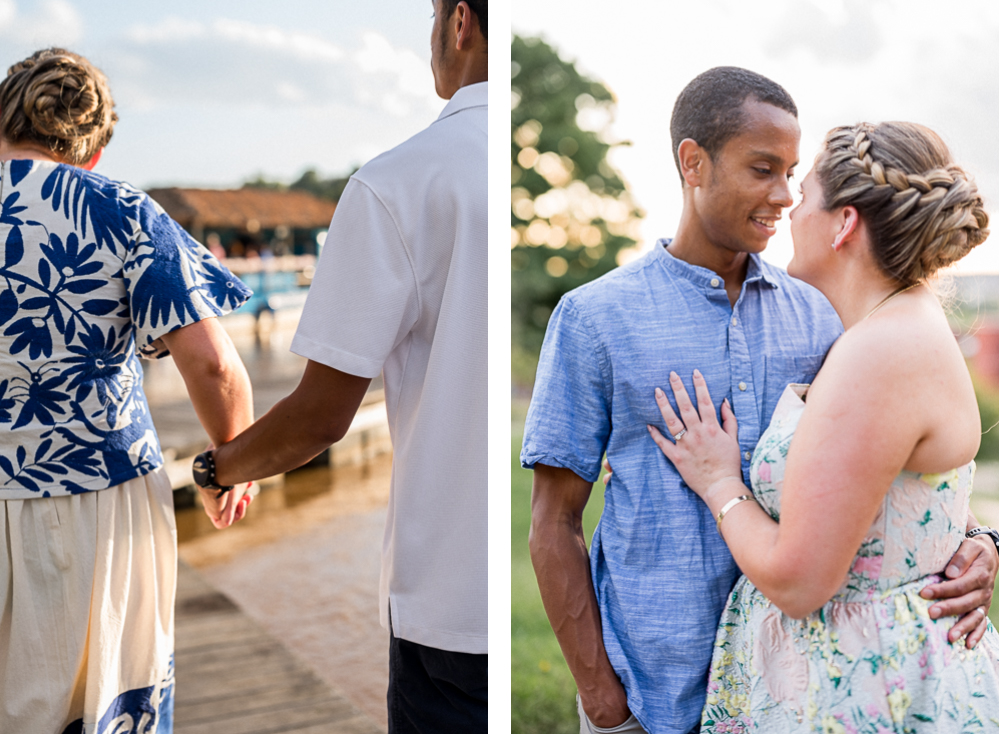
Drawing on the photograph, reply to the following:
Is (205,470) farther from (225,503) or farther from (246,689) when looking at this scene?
(246,689)

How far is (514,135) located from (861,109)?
8737 millimetres

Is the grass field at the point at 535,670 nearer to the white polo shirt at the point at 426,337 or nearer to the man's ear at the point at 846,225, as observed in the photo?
the white polo shirt at the point at 426,337

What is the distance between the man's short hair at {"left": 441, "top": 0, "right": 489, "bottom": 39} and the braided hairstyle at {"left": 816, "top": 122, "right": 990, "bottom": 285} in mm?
623

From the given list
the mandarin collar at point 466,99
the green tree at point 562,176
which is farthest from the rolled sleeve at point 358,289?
the green tree at point 562,176

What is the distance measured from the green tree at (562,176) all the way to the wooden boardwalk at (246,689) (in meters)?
10.2

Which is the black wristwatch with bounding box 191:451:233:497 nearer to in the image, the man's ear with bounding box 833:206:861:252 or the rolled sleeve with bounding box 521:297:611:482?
the rolled sleeve with bounding box 521:297:611:482

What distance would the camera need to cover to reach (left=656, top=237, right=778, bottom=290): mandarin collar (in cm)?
146

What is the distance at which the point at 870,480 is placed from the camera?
115 centimetres

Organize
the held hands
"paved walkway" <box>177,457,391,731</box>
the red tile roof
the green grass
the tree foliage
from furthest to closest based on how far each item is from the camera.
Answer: the tree foliage < the red tile roof < "paved walkway" <box>177,457,391,731</box> < the green grass < the held hands

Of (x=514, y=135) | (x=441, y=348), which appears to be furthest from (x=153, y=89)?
(x=441, y=348)

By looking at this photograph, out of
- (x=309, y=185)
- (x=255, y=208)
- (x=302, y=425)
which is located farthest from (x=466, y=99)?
(x=309, y=185)

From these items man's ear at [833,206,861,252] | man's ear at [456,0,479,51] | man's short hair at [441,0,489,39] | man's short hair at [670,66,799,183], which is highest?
man's short hair at [441,0,489,39]

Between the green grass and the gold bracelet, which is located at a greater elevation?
the gold bracelet

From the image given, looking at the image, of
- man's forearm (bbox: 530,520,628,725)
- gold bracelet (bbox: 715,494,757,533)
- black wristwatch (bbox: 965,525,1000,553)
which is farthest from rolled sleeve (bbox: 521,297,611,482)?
black wristwatch (bbox: 965,525,1000,553)
